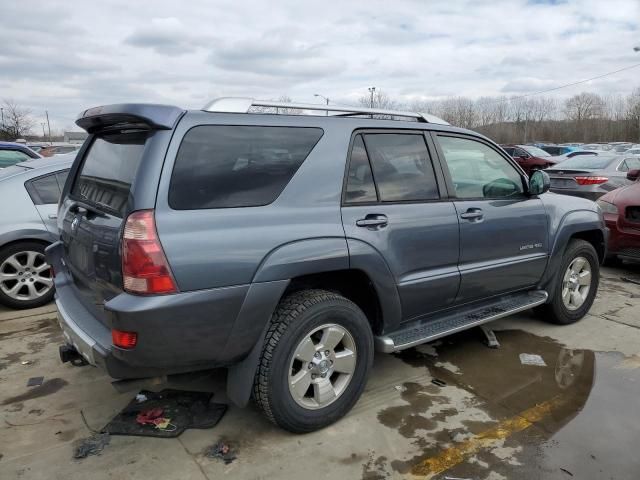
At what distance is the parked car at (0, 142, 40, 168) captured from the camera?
338 inches

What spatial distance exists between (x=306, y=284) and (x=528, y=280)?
7.24ft

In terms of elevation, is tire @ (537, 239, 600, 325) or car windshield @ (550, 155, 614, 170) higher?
car windshield @ (550, 155, 614, 170)

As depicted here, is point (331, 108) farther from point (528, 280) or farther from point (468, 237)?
point (528, 280)

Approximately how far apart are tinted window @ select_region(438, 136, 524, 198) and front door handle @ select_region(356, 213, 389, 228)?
82 cm

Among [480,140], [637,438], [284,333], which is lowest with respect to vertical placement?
[637,438]

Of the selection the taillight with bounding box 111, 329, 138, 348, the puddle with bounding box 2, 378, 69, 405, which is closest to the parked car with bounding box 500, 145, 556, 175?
the puddle with bounding box 2, 378, 69, 405

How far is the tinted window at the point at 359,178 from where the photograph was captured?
311 cm

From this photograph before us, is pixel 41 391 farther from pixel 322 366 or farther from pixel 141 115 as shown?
pixel 141 115

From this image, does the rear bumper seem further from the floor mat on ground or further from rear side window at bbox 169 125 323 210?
the floor mat on ground

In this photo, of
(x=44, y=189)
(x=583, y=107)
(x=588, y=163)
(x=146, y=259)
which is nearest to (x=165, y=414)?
(x=146, y=259)

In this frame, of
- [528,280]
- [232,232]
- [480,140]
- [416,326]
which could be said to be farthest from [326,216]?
[528,280]

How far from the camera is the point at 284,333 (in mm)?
2738

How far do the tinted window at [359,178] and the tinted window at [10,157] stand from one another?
773 centimetres

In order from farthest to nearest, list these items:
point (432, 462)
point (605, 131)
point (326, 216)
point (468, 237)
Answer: point (605, 131) → point (468, 237) → point (326, 216) → point (432, 462)
